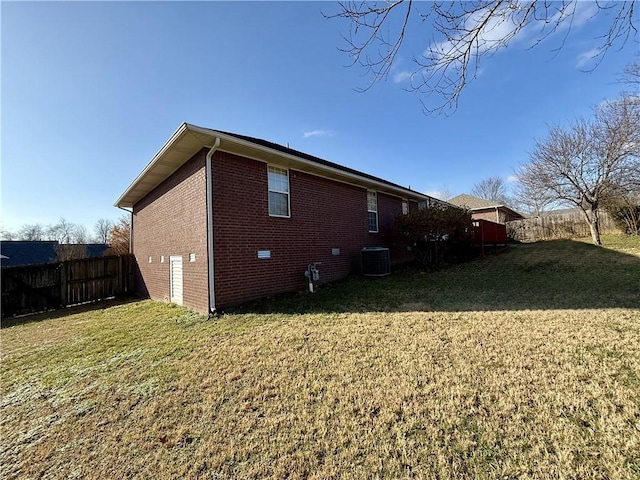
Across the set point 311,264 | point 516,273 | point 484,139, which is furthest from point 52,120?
point 484,139

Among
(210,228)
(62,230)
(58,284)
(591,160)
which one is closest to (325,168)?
(210,228)

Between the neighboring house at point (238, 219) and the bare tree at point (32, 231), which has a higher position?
the bare tree at point (32, 231)

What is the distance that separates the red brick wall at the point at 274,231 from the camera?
617 cm

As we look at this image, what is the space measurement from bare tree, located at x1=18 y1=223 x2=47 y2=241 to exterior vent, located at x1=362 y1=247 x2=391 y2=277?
186ft

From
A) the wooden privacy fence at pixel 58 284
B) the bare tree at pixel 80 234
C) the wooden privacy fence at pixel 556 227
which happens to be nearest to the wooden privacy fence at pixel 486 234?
the wooden privacy fence at pixel 556 227

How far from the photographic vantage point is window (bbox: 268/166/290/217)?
7.30m

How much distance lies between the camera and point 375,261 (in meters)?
9.30

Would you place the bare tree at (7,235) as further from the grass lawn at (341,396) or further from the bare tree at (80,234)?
the grass lawn at (341,396)

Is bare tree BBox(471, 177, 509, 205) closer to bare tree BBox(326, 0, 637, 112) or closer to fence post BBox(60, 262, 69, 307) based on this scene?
bare tree BBox(326, 0, 637, 112)

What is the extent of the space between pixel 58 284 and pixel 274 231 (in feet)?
28.2

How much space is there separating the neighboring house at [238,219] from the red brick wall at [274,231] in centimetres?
2

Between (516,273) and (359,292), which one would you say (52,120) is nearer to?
(359,292)

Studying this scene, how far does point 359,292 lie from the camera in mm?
7219

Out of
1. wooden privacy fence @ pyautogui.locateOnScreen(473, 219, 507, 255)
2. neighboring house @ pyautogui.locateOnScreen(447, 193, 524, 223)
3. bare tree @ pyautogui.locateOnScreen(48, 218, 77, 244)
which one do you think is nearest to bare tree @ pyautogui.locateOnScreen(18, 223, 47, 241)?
bare tree @ pyautogui.locateOnScreen(48, 218, 77, 244)
